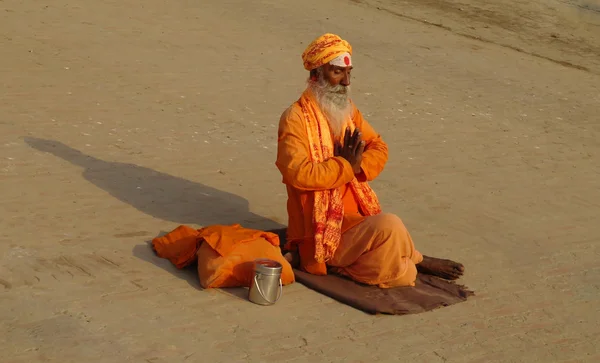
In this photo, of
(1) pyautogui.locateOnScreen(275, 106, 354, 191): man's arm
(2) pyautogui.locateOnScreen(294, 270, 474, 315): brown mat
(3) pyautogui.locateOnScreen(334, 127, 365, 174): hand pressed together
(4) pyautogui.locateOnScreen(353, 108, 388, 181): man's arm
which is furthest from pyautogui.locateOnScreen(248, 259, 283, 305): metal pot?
(4) pyautogui.locateOnScreen(353, 108, 388, 181): man's arm

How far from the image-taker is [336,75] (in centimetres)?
659

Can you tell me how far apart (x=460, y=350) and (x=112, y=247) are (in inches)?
94.0

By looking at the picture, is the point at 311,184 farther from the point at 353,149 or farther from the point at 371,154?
the point at 371,154

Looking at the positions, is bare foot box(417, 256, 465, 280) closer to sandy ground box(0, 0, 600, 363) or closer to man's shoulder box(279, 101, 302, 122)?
sandy ground box(0, 0, 600, 363)

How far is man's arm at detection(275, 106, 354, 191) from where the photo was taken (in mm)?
6328

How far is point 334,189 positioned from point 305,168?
0.33 metres

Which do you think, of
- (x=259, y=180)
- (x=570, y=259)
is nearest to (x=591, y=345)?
(x=570, y=259)

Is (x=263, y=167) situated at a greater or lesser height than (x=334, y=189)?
lesser

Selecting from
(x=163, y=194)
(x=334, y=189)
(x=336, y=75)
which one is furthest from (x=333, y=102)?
(x=163, y=194)

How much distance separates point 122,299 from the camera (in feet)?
19.6

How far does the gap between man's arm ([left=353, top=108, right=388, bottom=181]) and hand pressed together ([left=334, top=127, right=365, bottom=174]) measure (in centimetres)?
13

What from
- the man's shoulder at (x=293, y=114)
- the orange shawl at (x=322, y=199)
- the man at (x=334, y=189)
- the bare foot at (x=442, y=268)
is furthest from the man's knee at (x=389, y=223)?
the man's shoulder at (x=293, y=114)

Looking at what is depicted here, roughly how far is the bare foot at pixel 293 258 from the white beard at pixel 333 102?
0.81 meters

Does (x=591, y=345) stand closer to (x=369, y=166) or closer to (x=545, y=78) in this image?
(x=369, y=166)
